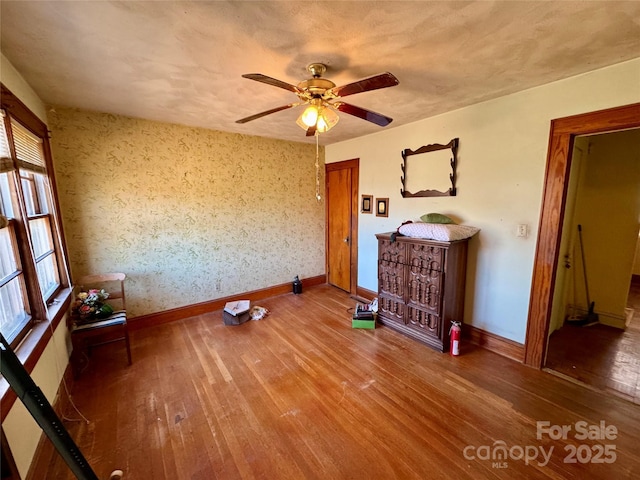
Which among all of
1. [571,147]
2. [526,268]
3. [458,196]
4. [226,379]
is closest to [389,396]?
[226,379]

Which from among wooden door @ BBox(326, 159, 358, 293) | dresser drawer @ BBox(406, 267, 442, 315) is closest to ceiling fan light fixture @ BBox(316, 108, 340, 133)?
dresser drawer @ BBox(406, 267, 442, 315)

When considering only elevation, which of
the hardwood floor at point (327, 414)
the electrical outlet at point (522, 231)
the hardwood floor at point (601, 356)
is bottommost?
the hardwood floor at point (601, 356)

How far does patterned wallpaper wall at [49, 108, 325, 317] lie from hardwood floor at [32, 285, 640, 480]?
932mm

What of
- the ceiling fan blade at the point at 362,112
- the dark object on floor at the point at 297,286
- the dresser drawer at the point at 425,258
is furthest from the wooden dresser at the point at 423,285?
the dark object on floor at the point at 297,286

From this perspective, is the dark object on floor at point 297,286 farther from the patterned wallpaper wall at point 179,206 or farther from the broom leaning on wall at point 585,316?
the broom leaning on wall at point 585,316

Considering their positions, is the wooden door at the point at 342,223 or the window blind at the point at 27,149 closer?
the window blind at the point at 27,149

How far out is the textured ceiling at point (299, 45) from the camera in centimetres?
127

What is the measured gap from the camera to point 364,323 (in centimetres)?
315

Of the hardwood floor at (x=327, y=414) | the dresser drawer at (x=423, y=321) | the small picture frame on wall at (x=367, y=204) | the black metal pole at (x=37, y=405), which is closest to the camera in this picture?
the black metal pole at (x=37, y=405)

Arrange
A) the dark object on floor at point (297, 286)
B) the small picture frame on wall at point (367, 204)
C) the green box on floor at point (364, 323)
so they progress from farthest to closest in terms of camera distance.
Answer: the dark object on floor at point (297, 286) < the small picture frame on wall at point (367, 204) < the green box on floor at point (364, 323)

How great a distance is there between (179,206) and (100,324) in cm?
151

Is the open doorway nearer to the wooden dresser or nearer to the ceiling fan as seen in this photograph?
the wooden dresser

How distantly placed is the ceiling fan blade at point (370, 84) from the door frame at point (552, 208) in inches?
65.1

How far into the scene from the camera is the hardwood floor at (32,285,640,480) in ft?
5.06
